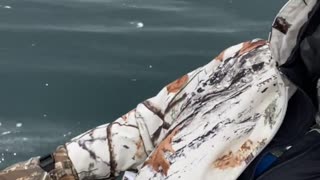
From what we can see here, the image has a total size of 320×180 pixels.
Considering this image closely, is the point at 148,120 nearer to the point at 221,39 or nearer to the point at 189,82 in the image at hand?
the point at 189,82

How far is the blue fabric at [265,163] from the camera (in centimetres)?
104

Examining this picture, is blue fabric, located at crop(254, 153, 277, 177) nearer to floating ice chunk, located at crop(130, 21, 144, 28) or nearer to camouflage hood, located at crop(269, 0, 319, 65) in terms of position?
camouflage hood, located at crop(269, 0, 319, 65)

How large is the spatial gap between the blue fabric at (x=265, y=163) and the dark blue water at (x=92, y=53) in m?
0.82

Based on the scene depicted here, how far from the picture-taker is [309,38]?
3.75 feet

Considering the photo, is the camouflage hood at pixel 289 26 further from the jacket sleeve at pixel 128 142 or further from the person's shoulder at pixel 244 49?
the jacket sleeve at pixel 128 142

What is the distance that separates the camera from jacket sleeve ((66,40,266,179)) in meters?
1.35

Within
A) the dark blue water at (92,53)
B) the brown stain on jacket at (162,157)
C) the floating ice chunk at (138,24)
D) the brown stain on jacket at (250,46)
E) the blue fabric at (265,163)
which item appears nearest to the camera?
the blue fabric at (265,163)

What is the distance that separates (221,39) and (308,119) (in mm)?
960

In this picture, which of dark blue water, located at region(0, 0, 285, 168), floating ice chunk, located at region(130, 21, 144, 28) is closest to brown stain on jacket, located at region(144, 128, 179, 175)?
dark blue water, located at region(0, 0, 285, 168)

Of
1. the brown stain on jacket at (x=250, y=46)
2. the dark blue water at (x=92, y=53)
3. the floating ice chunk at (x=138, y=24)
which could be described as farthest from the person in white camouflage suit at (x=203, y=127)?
the floating ice chunk at (x=138, y=24)

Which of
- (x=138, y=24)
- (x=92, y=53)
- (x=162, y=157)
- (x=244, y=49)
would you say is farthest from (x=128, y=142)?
(x=138, y=24)

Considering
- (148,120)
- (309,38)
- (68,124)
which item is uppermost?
(309,38)

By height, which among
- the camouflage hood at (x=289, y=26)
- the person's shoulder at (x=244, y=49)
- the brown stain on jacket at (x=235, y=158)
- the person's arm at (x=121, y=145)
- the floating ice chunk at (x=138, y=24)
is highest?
the camouflage hood at (x=289, y=26)

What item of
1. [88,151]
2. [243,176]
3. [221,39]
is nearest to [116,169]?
[88,151]
